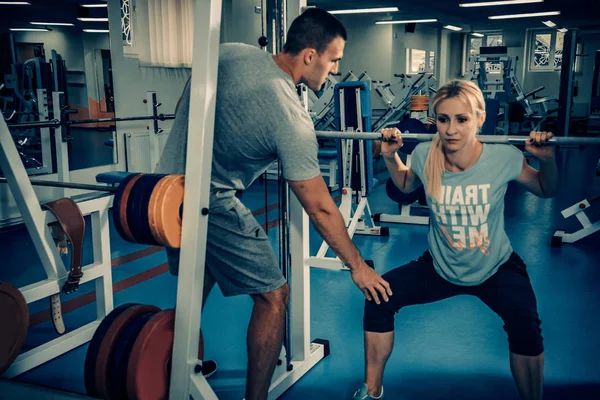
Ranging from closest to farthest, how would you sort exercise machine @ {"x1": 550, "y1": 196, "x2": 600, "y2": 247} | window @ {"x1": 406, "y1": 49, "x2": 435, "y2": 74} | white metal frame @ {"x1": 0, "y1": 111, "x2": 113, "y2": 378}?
white metal frame @ {"x1": 0, "y1": 111, "x2": 113, "y2": 378}
exercise machine @ {"x1": 550, "y1": 196, "x2": 600, "y2": 247}
window @ {"x1": 406, "y1": 49, "x2": 435, "y2": 74}

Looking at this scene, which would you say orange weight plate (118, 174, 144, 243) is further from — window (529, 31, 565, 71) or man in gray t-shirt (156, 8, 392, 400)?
window (529, 31, 565, 71)

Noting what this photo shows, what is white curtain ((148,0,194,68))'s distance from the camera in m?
5.37

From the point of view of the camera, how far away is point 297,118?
4.67ft

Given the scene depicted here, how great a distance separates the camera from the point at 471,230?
5.17 feet

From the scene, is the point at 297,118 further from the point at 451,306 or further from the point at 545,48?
the point at 545,48

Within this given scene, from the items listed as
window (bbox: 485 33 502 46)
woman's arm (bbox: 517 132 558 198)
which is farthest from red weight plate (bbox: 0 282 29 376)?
window (bbox: 485 33 502 46)

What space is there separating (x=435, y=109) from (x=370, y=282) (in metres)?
0.54

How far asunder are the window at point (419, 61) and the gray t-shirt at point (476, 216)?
12769 millimetres

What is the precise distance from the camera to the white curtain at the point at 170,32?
5.37 meters

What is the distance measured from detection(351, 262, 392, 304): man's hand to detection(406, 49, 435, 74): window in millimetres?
A: 12951

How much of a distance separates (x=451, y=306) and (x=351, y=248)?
1.44 metres

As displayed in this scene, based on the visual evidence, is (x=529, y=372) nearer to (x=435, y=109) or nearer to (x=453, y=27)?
(x=435, y=109)

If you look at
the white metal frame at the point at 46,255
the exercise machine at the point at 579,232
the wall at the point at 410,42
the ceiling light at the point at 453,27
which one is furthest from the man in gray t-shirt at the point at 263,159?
the ceiling light at the point at 453,27

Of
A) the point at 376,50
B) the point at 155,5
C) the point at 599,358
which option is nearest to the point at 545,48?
the point at 376,50
